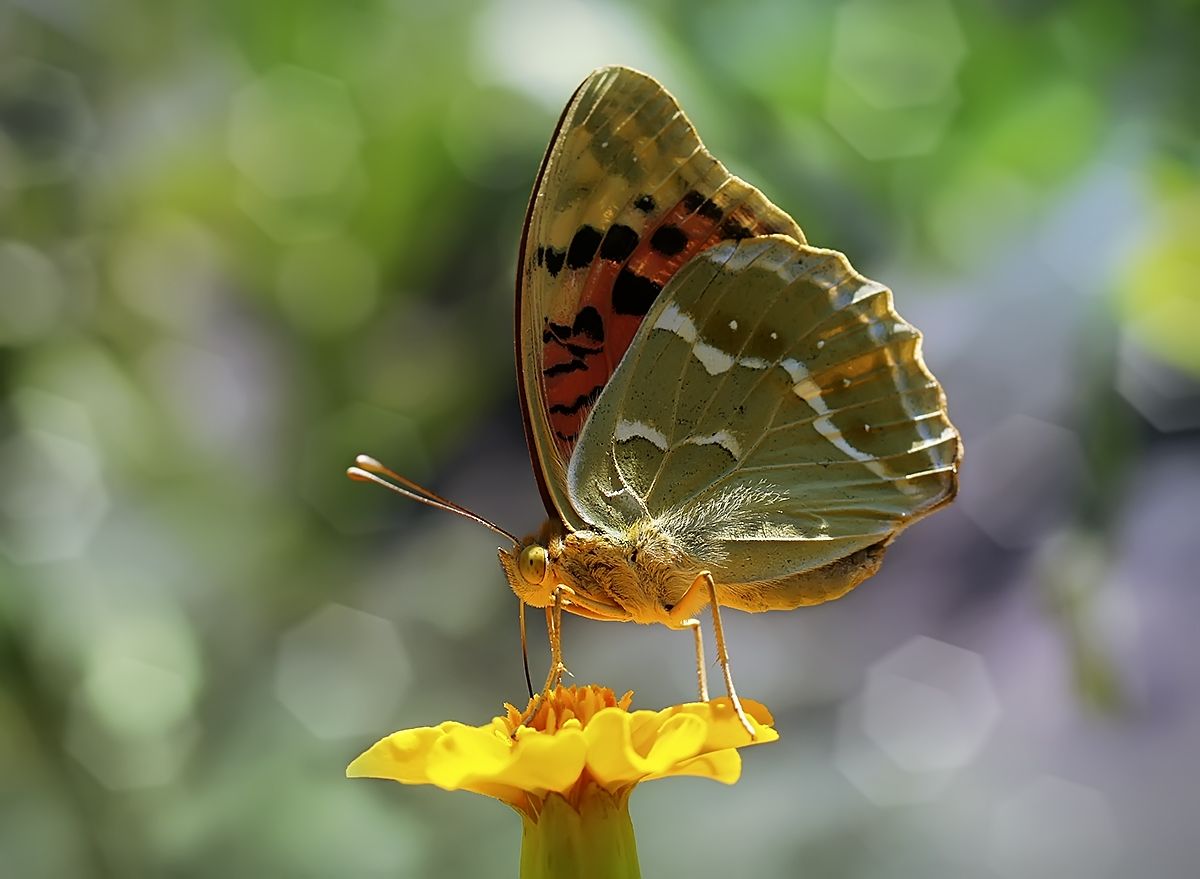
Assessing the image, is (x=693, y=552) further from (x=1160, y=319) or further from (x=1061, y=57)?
(x=1061, y=57)

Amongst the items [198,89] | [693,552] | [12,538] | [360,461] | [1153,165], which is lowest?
[693,552]

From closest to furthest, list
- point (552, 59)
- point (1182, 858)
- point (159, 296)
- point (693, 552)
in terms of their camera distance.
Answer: point (693, 552)
point (1182, 858)
point (552, 59)
point (159, 296)

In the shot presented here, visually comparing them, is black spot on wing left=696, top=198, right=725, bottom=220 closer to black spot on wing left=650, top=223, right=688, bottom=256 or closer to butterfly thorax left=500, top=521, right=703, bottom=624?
black spot on wing left=650, top=223, right=688, bottom=256

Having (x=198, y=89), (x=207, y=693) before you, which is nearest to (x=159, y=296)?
(x=198, y=89)

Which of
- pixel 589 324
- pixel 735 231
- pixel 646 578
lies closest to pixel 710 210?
pixel 735 231

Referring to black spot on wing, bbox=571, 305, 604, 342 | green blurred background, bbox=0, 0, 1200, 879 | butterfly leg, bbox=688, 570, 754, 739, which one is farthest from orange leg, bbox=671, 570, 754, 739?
green blurred background, bbox=0, 0, 1200, 879

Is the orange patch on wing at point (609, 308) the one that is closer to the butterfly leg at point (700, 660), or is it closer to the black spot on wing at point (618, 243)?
the black spot on wing at point (618, 243)

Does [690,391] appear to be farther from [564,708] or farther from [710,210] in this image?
[564,708]
